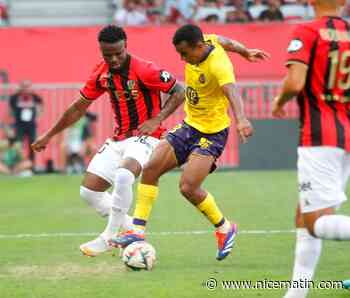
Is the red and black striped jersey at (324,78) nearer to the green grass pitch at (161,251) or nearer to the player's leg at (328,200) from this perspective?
the player's leg at (328,200)

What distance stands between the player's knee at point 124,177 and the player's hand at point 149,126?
508 millimetres

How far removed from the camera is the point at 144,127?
9.82m

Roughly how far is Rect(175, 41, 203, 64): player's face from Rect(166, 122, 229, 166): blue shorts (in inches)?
27.8

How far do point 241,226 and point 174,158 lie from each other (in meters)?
2.72

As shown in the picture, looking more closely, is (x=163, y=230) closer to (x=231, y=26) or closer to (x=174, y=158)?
(x=174, y=158)

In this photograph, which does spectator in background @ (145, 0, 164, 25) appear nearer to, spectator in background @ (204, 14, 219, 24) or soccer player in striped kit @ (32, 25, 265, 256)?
spectator in background @ (204, 14, 219, 24)

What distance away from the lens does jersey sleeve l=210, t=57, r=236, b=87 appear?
9.23 m

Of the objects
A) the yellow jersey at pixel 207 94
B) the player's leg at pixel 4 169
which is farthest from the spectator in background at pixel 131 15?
the yellow jersey at pixel 207 94

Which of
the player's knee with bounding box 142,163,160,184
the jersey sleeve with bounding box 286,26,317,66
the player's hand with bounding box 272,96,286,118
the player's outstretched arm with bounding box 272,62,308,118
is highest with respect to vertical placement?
the jersey sleeve with bounding box 286,26,317,66

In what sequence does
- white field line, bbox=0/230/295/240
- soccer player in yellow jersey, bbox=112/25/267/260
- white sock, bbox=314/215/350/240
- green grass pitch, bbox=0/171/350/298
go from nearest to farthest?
1. white sock, bbox=314/215/350/240
2. green grass pitch, bbox=0/171/350/298
3. soccer player in yellow jersey, bbox=112/25/267/260
4. white field line, bbox=0/230/295/240

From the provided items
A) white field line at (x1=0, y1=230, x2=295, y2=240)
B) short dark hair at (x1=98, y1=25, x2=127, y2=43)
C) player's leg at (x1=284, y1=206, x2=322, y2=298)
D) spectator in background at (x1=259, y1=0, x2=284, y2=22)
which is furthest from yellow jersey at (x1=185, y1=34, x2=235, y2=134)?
spectator in background at (x1=259, y1=0, x2=284, y2=22)

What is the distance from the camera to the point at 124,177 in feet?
31.0

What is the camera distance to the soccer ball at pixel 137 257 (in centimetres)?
892

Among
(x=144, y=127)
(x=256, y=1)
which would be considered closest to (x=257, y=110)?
(x=256, y=1)
